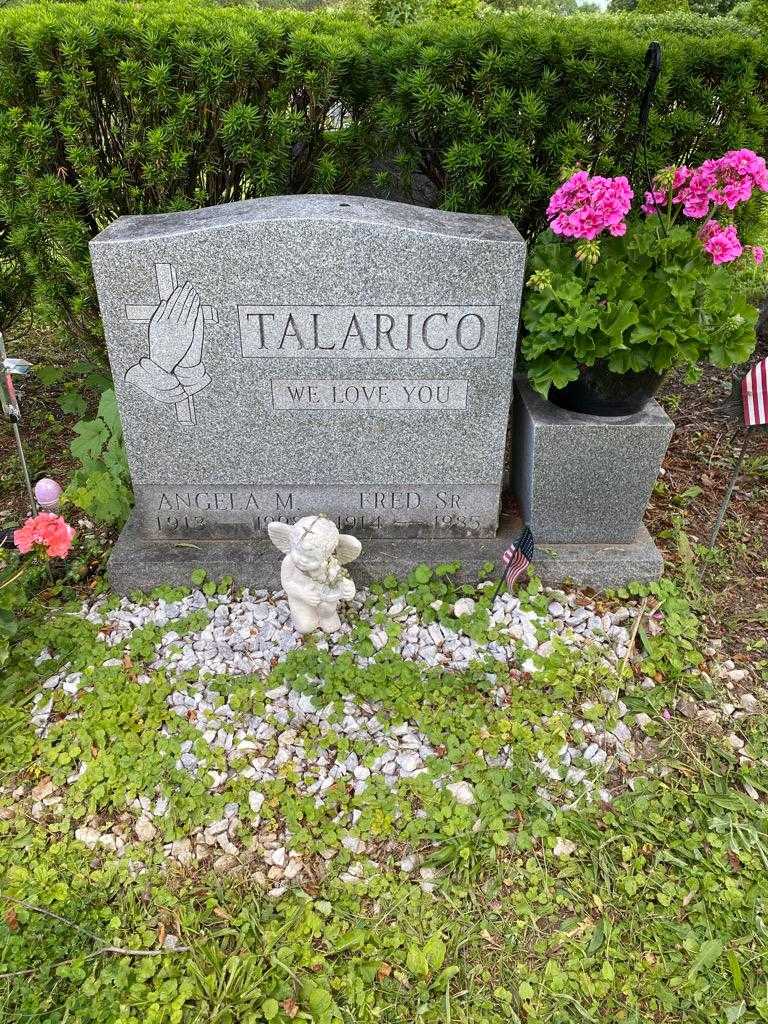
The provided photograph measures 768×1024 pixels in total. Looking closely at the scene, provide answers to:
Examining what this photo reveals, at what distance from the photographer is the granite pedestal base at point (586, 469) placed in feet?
10.3

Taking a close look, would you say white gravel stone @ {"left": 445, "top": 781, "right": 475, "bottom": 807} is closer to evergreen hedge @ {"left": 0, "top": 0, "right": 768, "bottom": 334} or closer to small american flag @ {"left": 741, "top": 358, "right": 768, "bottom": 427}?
small american flag @ {"left": 741, "top": 358, "right": 768, "bottom": 427}

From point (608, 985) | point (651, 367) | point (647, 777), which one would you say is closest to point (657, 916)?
point (608, 985)

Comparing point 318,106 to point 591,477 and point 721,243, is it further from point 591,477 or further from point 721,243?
point 591,477

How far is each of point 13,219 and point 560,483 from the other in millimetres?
2812

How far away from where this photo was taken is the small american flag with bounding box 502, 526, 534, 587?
3023mm

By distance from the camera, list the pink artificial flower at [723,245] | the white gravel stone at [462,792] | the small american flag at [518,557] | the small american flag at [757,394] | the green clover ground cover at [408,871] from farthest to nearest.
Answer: the small american flag at [757,394] < the small american flag at [518,557] < the pink artificial flower at [723,245] < the white gravel stone at [462,792] < the green clover ground cover at [408,871]

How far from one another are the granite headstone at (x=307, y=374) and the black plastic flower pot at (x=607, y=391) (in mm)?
309

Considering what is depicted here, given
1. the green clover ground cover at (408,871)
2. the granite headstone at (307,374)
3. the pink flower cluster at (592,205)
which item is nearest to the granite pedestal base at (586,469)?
the granite headstone at (307,374)

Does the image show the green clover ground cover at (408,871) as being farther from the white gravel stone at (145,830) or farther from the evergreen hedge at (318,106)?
the evergreen hedge at (318,106)

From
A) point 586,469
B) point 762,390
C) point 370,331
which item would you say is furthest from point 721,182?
point 370,331

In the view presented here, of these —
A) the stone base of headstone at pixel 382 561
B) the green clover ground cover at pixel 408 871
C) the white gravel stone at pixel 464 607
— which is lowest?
the green clover ground cover at pixel 408 871

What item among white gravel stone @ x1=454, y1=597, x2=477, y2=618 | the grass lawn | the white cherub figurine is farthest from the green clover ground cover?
white gravel stone @ x1=454, y1=597, x2=477, y2=618

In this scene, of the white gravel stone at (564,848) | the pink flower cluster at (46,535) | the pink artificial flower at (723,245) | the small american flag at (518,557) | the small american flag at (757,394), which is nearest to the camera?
the white gravel stone at (564,848)

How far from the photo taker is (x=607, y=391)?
311 cm
